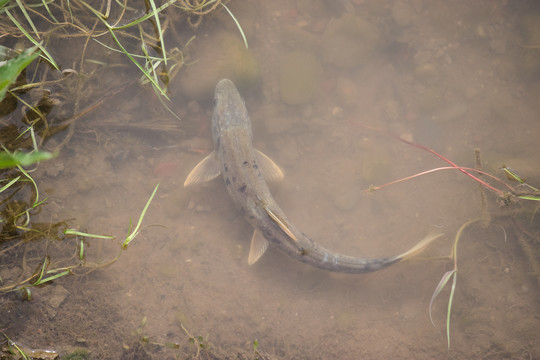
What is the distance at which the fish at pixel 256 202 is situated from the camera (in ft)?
14.0

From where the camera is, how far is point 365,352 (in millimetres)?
4254

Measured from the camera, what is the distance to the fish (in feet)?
14.0

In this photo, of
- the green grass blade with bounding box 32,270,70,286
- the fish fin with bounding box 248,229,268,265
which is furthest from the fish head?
the green grass blade with bounding box 32,270,70,286

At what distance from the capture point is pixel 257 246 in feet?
14.5

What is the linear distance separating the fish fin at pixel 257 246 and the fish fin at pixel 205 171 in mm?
994

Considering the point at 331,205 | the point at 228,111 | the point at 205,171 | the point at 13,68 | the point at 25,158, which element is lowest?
the point at 331,205

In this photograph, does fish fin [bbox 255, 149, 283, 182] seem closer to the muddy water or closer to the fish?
the fish

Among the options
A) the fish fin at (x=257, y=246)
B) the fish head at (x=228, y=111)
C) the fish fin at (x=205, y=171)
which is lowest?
the fish fin at (x=257, y=246)

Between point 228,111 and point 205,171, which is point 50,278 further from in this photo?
point 228,111

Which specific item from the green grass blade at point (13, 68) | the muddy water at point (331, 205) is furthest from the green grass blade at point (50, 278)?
the green grass blade at point (13, 68)

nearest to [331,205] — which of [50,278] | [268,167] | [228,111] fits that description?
[268,167]

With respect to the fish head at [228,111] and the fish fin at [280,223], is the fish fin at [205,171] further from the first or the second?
the fish fin at [280,223]

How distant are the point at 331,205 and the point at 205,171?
1.98m

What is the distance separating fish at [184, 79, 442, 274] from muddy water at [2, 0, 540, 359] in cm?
40
